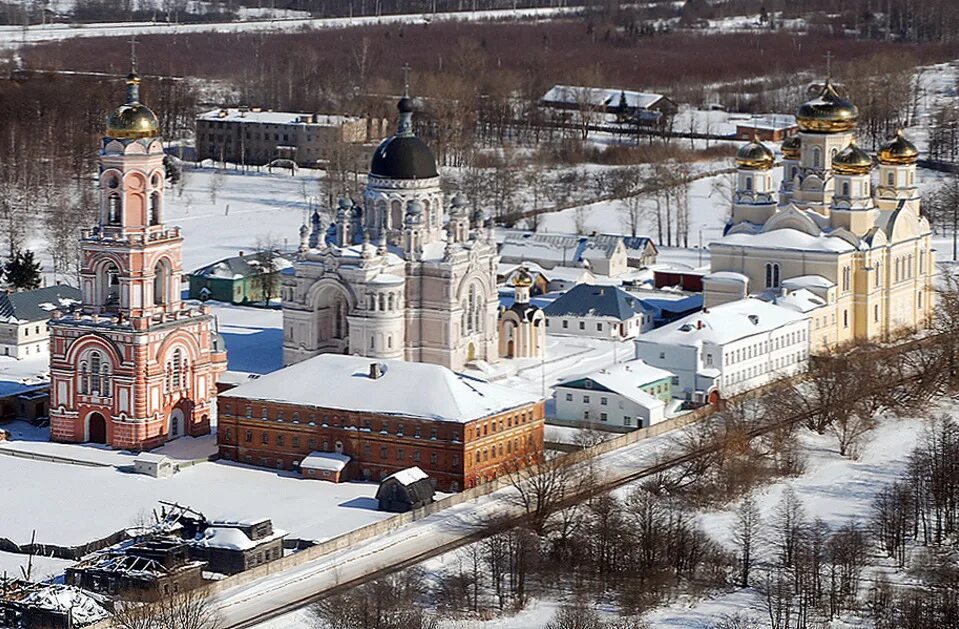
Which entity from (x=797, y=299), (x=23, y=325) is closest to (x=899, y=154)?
(x=797, y=299)

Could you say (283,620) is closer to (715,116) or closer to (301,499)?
(301,499)

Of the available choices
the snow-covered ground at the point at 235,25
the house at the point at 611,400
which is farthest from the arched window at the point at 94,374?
the snow-covered ground at the point at 235,25

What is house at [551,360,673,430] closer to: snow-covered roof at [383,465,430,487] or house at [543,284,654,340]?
snow-covered roof at [383,465,430,487]

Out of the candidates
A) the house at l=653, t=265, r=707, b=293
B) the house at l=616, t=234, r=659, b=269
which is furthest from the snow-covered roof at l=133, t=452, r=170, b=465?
the house at l=616, t=234, r=659, b=269

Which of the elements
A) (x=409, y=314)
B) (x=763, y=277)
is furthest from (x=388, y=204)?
(x=763, y=277)

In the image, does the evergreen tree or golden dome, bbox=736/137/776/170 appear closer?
golden dome, bbox=736/137/776/170
